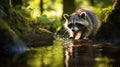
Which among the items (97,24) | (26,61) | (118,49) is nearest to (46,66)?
(26,61)

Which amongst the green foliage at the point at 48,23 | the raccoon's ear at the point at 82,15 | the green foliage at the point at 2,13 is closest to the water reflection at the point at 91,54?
the raccoon's ear at the point at 82,15

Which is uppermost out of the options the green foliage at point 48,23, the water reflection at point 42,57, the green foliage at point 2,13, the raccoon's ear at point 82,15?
the green foliage at point 2,13

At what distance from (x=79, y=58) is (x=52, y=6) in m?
27.2

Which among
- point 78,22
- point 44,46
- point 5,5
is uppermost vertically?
point 5,5

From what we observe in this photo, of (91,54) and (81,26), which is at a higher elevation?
(81,26)

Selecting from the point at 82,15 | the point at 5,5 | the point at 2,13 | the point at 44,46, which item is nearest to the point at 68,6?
the point at 82,15

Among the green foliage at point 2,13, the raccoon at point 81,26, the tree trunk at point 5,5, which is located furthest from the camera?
the raccoon at point 81,26

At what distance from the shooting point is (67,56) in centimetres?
1078

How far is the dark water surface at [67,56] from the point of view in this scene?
9.48m

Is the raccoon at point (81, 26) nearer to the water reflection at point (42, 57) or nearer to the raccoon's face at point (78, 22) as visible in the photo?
the raccoon's face at point (78, 22)

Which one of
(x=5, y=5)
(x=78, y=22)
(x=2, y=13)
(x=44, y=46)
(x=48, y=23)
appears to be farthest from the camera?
(x=48, y=23)

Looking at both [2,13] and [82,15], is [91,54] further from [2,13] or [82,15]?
[82,15]

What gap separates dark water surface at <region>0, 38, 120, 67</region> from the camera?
948 cm

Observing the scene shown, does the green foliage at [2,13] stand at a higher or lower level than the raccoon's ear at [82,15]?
higher
